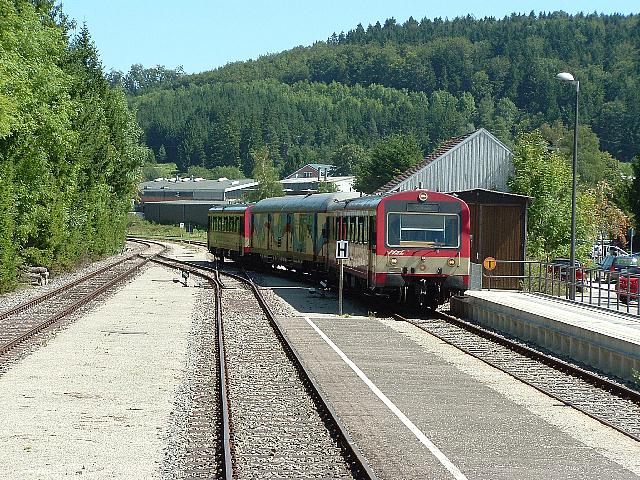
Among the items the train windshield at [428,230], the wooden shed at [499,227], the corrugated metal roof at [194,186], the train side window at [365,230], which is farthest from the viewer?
the corrugated metal roof at [194,186]

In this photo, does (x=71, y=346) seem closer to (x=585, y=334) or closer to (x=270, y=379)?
(x=270, y=379)

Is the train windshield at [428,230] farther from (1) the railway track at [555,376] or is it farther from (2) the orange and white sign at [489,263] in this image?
(2) the orange and white sign at [489,263]

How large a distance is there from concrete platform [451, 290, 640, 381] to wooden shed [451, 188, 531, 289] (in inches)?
92.7

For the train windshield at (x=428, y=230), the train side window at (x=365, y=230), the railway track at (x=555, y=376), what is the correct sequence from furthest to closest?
the train side window at (x=365, y=230) → the train windshield at (x=428, y=230) → the railway track at (x=555, y=376)

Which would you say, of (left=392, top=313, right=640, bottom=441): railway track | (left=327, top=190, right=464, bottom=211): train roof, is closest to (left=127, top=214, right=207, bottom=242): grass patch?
(left=327, top=190, right=464, bottom=211): train roof

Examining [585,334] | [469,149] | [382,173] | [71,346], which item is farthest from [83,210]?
[382,173]

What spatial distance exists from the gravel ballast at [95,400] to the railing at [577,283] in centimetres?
948

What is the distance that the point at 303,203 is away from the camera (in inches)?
1564

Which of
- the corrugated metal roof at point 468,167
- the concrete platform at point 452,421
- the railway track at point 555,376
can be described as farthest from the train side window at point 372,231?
the corrugated metal roof at point 468,167

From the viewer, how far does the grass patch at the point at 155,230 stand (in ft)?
383

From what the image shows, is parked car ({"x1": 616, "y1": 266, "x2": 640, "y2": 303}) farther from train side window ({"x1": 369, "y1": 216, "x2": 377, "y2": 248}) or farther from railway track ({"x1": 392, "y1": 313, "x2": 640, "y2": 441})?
train side window ({"x1": 369, "y1": 216, "x2": 377, "y2": 248})

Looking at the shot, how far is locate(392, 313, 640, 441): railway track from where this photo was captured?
1415 cm

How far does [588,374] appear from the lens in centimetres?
1694

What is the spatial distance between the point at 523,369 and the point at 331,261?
1569 cm
